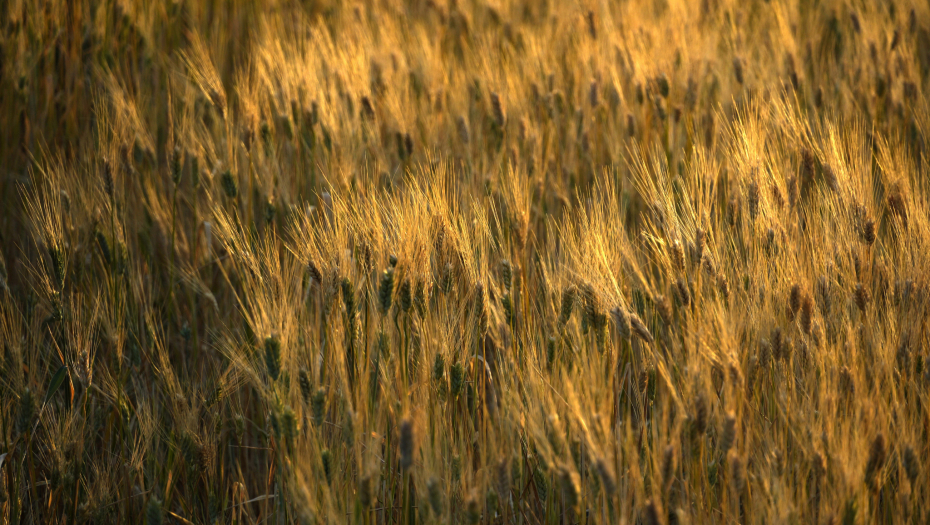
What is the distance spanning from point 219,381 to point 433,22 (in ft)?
8.85

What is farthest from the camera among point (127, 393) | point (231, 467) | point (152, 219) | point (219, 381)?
point (152, 219)

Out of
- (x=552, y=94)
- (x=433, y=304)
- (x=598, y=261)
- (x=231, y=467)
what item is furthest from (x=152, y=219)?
(x=598, y=261)

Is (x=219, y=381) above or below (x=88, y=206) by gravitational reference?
below

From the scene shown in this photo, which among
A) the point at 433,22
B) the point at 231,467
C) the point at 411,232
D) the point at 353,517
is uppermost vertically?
the point at 433,22

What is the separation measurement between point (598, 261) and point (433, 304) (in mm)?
470

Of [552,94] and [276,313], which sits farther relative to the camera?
[552,94]

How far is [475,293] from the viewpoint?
1648 millimetres

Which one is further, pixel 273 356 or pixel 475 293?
pixel 475 293

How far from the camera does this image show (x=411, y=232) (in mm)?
1513

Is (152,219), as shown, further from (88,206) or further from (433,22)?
(433,22)

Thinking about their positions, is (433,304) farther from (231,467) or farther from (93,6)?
(93,6)

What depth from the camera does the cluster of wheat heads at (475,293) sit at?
1.32 meters

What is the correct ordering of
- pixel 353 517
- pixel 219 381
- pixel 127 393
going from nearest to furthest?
1. pixel 353 517
2. pixel 219 381
3. pixel 127 393

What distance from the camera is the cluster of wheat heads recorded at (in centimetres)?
132
